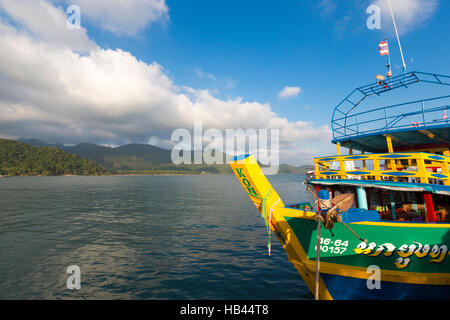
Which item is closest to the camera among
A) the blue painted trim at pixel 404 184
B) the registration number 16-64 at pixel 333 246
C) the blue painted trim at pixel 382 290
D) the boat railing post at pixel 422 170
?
the blue painted trim at pixel 382 290

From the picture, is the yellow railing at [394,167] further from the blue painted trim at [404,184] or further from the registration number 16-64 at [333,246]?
the registration number 16-64 at [333,246]

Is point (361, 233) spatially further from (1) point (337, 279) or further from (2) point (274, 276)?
(2) point (274, 276)

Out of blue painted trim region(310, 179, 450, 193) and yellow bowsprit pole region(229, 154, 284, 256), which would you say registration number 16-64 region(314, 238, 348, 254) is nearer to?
yellow bowsprit pole region(229, 154, 284, 256)

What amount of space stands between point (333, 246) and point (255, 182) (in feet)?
10.9

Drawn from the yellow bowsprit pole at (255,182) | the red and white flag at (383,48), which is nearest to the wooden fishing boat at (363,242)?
the yellow bowsprit pole at (255,182)

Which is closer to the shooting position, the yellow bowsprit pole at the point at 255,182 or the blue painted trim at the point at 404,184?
the yellow bowsprit pole at the point at 255,182

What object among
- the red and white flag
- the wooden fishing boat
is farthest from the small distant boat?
the red and white flag

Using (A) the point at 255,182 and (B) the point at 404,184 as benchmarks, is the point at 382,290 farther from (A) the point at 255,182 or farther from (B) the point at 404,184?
(A) the point at 255,182

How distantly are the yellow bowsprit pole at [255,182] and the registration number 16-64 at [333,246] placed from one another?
1.82 meters

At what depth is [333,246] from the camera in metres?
6.43

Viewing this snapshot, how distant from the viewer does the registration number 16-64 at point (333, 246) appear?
6.33 m

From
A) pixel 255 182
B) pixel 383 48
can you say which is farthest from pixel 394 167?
pixel 383 48
